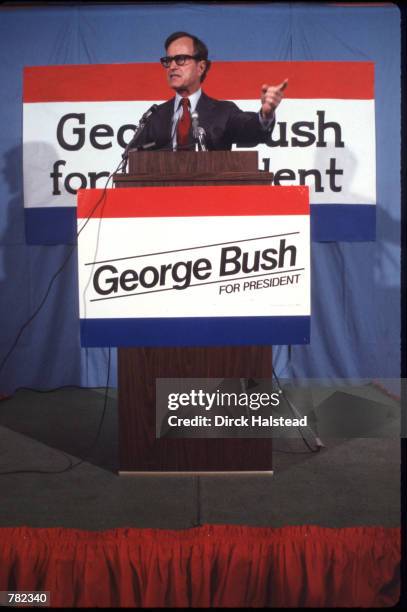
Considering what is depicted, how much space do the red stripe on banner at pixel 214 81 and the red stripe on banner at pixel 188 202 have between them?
1956 millimetres

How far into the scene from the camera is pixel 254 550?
107cm

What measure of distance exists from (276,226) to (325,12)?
2.37 meters

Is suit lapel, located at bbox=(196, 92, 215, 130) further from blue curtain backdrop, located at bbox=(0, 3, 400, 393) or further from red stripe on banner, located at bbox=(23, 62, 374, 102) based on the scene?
blue curtain backdrop, located at bbox=(0, 3, 400, 393)

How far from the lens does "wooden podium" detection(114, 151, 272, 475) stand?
1390 millimetres

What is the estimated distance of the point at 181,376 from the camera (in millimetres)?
1406

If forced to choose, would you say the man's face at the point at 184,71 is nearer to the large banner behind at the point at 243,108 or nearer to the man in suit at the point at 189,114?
the man in suit at the point at 189,114

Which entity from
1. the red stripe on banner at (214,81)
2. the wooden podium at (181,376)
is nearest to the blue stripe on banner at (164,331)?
the wooden podium at (181,376)

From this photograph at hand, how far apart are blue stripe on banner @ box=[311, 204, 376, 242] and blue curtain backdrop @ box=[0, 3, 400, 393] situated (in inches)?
2.6

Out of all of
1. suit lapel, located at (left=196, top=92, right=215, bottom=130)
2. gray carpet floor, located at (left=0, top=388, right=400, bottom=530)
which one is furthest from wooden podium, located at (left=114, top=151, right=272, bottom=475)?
suit lapel, located at (left=196, top=92, right=215, bottom=130)

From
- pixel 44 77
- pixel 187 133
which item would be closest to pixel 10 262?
pixel 44 77

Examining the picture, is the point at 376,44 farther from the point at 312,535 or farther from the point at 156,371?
the point at 312,535

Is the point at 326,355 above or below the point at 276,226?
below

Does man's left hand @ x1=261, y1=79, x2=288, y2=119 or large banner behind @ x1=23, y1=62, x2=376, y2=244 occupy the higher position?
large banner behind @ x1=23, y1=62, x2=376, y2=244

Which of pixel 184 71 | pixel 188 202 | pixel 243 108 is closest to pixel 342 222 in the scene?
pixel 243 108
